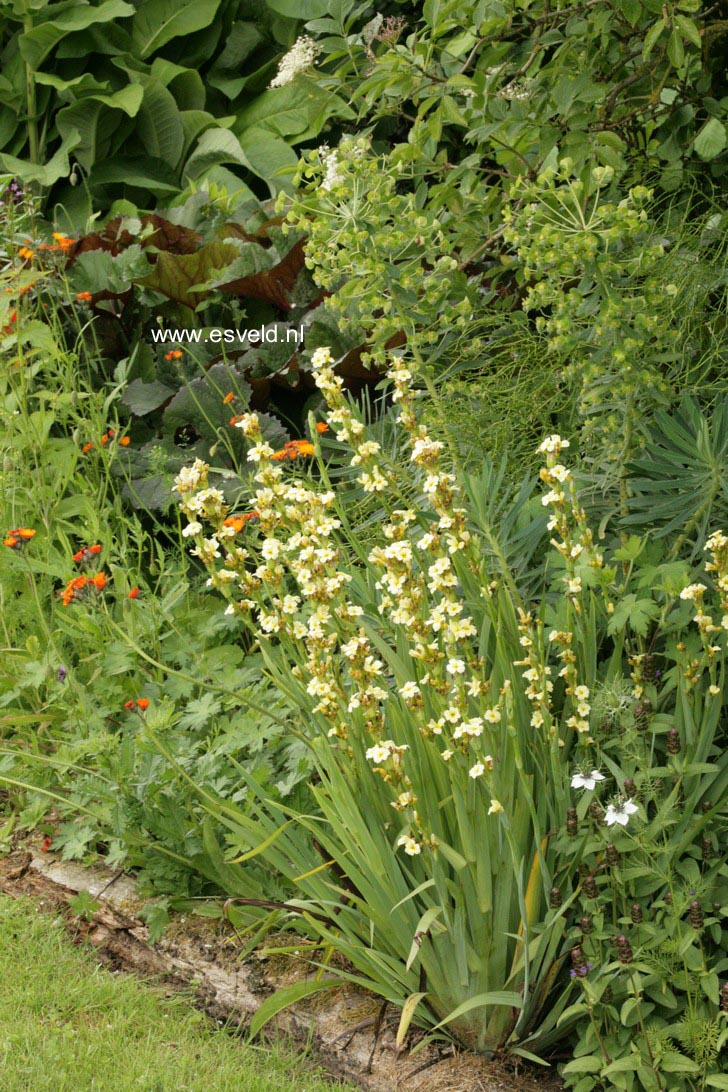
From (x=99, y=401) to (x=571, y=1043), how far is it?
2142 millimetres

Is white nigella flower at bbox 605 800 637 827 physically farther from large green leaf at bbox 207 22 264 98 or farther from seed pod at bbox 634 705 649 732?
large green leaf at bbox 207 22 264 98

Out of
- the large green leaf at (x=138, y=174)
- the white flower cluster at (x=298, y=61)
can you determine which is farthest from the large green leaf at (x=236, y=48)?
the white flower cluster at (x=298, y=61)

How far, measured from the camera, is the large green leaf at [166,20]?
6.18 meters

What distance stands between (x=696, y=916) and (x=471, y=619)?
69 centimetres

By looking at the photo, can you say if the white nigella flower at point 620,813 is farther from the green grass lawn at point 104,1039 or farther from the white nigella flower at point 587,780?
the green grass lawn at point 104,1039

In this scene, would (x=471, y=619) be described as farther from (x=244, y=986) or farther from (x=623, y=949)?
(x=244, y=986)

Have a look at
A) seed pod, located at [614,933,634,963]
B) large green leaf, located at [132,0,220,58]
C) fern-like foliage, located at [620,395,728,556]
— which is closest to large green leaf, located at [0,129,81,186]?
large green leaf, located at [132,0,220,58]

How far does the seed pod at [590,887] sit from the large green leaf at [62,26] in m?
5.38

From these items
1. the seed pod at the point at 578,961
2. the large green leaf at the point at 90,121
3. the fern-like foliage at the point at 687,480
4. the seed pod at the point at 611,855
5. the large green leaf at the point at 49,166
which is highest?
the fern-like foliage at the point at 687,480

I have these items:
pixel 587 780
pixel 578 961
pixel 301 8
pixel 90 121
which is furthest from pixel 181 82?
pixel 578 961

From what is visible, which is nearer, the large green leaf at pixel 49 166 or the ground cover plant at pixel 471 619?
the ground cover plant at pixel 471 619

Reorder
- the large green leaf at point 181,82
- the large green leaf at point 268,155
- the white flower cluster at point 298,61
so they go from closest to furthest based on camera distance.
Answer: the white flower cluster at point 298,61, the large green leaf at point 268,155, the large green leaf at point 181,82

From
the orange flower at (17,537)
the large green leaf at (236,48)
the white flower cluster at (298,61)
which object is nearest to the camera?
the orange flower at (17,537)

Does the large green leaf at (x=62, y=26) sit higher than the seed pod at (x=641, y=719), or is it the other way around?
the seed pod at (x=641, y=719)
